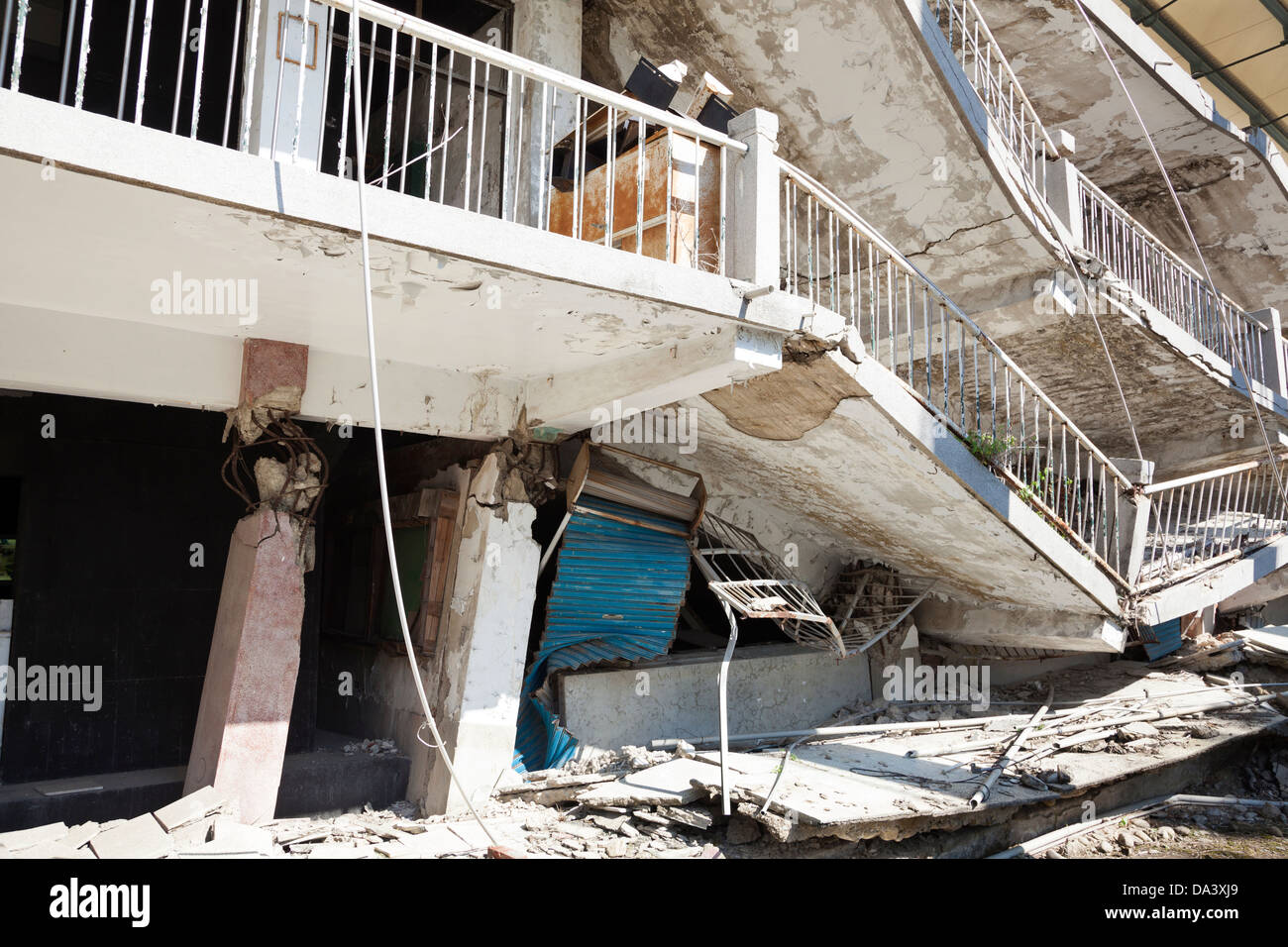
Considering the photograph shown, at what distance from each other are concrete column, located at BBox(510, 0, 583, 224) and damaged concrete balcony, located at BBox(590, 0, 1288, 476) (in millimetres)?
916

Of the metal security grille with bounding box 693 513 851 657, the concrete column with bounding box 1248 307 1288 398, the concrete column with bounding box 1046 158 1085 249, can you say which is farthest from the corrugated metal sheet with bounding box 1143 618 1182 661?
the concrete column with bounding box 1046 158 1085 249

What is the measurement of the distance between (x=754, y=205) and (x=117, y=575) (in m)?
5.63

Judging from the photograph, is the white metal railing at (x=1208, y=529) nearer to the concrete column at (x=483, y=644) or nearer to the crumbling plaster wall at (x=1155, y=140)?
the crumbling plaster wall at (x=1155, y=140)

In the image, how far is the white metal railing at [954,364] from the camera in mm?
7445

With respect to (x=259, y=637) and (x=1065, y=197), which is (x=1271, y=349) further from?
(x=259, y=637)

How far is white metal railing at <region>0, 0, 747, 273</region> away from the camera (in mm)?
4996

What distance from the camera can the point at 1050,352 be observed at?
32.5 feet

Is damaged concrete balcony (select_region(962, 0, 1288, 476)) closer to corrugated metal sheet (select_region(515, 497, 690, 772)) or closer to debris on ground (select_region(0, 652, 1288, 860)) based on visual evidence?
debris on ground (select_region(0, 652, 1288, 860))

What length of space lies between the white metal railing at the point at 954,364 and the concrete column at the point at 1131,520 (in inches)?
1.6

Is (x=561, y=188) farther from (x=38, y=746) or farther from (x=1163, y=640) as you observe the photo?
(x=1163, y=640)

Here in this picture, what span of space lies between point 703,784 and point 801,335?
10.1 feet

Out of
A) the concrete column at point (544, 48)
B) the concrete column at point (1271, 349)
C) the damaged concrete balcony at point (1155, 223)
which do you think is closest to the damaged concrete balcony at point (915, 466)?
the damaged concrete balcony at point (1155, 223)

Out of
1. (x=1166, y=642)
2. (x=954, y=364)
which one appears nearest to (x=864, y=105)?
(x=954, y=364)
